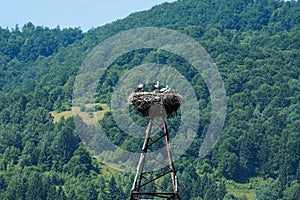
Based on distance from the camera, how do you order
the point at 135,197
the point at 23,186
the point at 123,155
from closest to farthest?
the point at 135,197
the point at 23,186
the point at 123,155

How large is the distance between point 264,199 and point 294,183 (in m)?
9.70

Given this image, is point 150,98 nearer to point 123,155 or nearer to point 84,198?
point 84,198

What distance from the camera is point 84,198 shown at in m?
185

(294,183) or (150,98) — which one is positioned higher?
(294,183)

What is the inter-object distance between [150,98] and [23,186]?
150840 millimetres

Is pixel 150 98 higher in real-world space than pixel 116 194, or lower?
lower

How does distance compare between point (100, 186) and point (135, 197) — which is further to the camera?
point (100, 186)

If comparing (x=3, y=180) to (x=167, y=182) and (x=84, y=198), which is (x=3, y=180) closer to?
(x=84, y=198)

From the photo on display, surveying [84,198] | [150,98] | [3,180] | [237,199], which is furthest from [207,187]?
[150,98]

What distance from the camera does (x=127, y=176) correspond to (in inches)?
7869

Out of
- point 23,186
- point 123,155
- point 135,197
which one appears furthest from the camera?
point 123,155

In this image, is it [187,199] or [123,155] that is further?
[123,155]

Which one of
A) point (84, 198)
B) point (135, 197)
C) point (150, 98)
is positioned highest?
point (84, 198)

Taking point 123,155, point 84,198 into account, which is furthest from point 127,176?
point 84,198
